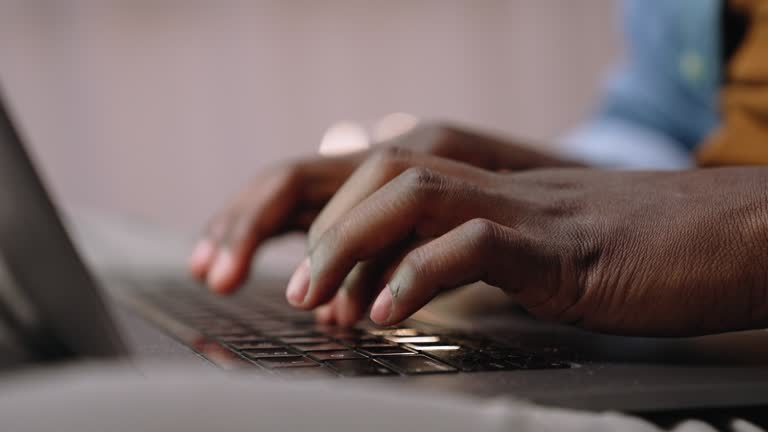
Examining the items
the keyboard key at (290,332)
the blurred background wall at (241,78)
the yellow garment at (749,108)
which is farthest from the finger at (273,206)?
the blurred background wall at (241,78)

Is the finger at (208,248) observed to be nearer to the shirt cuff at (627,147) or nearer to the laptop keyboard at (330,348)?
the laptop keyboard at (330,348)

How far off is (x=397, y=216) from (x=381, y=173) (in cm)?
5

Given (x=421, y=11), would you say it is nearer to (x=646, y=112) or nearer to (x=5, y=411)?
(x=646, y=112)

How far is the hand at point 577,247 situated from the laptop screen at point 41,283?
0.14 meters

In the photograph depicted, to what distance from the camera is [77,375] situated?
0.70ft

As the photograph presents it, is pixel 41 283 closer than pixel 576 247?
Yes

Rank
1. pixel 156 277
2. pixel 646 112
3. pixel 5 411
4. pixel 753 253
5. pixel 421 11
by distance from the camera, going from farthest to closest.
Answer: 1. pixel 421 11
2. pixel 646 112
3. pixel 156 277
4. pixel 753 253
5. pixel 5 411

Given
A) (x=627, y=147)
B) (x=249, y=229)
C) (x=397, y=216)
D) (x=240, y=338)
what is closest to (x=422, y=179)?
(x=397, y=216)

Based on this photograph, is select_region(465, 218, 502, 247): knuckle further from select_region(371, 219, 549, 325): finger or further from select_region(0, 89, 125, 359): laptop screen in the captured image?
select_region(0, 89, 125, 359): laptop screen

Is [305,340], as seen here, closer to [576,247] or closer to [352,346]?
[352,346]

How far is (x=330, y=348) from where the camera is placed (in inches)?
15.9

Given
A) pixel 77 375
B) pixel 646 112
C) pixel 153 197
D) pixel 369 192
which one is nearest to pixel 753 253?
pixel 369 192

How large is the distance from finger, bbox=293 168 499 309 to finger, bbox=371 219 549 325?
3 cm

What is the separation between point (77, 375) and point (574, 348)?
0.26 meters
